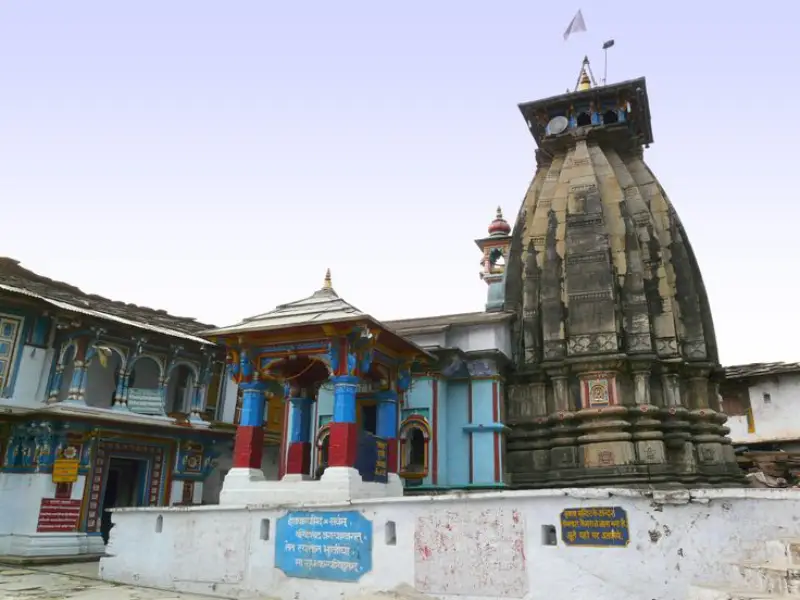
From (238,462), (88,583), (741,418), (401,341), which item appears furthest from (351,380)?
(741,418)

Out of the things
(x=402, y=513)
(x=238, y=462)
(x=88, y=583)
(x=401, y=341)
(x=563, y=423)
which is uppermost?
(x=401, y=341)

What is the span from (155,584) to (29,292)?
8.37m

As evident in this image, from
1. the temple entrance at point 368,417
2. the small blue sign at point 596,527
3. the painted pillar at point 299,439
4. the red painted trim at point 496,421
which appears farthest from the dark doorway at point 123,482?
the small blue sign at point 596,527

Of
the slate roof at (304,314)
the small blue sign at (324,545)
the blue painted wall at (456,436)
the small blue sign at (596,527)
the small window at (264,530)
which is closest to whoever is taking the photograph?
the small blue sign at (596,527)

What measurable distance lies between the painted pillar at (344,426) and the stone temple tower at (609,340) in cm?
616

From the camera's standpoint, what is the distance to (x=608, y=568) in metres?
8.40

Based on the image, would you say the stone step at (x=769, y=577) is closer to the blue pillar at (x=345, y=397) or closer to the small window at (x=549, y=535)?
the small window at (x=549, y=535)

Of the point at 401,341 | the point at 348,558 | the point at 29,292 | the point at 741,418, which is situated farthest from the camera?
the point at 741,418

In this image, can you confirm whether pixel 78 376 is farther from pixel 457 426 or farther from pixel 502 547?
pixel 502 547

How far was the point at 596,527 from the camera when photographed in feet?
28.3

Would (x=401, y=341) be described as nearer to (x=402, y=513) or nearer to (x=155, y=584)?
(x=402, y=513)

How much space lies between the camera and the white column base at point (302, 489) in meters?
11.8

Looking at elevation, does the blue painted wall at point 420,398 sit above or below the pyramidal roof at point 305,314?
below

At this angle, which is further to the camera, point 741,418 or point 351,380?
point 741,418
